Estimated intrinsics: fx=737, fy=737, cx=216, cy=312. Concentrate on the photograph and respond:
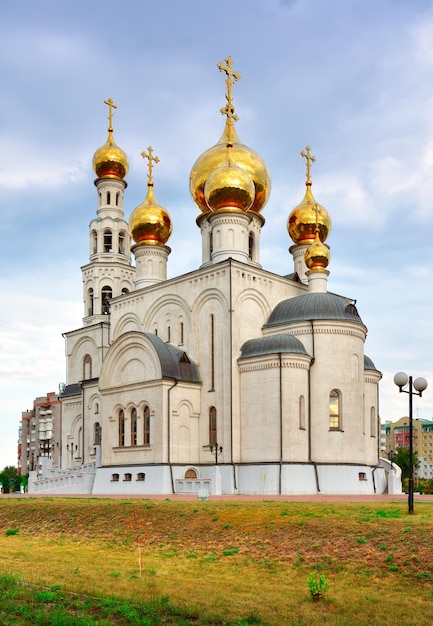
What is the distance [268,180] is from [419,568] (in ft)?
100

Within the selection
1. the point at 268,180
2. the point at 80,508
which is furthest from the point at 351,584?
the point at 268,180

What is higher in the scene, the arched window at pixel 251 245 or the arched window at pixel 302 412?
the arched window at pixel 251 245

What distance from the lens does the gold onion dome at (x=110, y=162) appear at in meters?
46.8

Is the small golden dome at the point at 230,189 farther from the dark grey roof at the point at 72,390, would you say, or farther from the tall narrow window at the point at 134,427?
the dark grey roof at the point at 72,390

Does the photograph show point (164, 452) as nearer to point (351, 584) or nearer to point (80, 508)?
point (80, 508)

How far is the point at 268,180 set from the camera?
40500 millimetres

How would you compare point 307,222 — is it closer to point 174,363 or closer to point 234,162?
point 234,162

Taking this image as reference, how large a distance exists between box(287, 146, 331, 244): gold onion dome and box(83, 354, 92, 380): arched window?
14.8m

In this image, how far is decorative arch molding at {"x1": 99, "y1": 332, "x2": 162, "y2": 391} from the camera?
3478cm

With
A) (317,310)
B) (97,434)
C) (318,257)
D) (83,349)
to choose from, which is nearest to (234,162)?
(318,257)

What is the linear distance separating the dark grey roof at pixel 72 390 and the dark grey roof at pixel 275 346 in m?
15.7

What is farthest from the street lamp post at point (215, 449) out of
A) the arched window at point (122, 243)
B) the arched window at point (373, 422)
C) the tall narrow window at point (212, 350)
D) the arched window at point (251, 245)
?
the arched window at point (122, 243)

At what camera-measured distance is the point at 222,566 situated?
13.9m

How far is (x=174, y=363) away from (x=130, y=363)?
2822 millimetres
